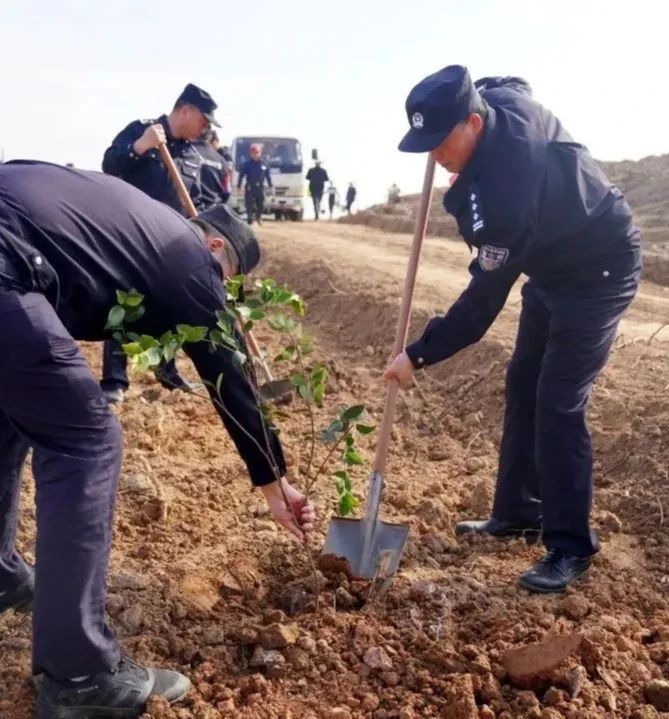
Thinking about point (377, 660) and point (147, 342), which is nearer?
point (147, 342)

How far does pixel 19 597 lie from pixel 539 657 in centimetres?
172

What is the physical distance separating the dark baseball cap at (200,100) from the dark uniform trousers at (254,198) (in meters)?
13.6

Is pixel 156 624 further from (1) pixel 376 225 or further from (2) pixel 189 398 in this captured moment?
(1) pixel 376 225

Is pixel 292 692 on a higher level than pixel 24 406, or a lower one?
lower

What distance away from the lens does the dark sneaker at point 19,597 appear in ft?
9.62

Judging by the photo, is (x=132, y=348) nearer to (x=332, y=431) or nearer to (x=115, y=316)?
(x=115, y=316)

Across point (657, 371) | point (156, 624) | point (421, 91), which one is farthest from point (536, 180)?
point (657, 371)

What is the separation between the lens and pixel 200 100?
18.1ft

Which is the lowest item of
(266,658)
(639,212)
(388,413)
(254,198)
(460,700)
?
(254,198)

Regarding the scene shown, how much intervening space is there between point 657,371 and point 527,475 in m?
2.11

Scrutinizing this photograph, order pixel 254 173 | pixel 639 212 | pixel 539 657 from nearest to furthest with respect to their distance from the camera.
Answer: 1. pixel 539 657
2. pixel 639 212
3. pixel 254 173

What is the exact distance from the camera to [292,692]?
2.54 meters

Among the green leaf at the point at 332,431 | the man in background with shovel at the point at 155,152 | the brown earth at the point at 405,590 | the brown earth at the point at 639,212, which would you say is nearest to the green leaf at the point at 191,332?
the green leaf at the point at 332,431

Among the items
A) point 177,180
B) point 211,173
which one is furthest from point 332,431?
point 211,173
